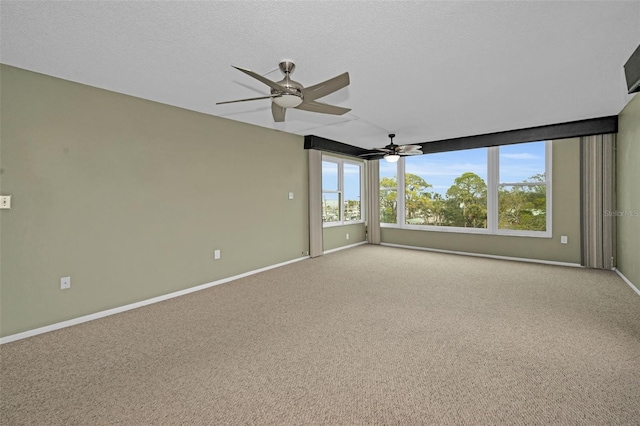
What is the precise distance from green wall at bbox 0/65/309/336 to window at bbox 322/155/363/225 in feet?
7.30

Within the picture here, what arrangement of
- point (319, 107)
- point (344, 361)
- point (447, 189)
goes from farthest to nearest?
1. point (447, 189)
2. point (319, 107)
3. point (344, 361)

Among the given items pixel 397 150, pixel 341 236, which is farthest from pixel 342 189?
pixel 397 150

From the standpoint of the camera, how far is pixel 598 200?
463 cm

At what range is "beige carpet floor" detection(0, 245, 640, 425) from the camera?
5.59 ft

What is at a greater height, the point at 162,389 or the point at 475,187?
the point at 475,187

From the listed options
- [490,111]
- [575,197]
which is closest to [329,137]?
[490,111]

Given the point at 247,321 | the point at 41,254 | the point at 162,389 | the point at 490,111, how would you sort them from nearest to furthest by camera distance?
the point at 162,389 < the point at 41,254 < the point at 247,321 < the point at 490,111

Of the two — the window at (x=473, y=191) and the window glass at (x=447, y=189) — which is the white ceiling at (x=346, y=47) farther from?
the window glass at (x=447, y=189)

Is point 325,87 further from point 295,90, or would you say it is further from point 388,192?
point 388,192

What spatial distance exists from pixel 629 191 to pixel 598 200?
0.81m

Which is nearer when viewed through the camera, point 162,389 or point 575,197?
point 162,389

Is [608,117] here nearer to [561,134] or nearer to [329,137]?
[561,134]

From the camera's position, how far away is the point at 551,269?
4816mm

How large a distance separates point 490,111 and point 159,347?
489cm
